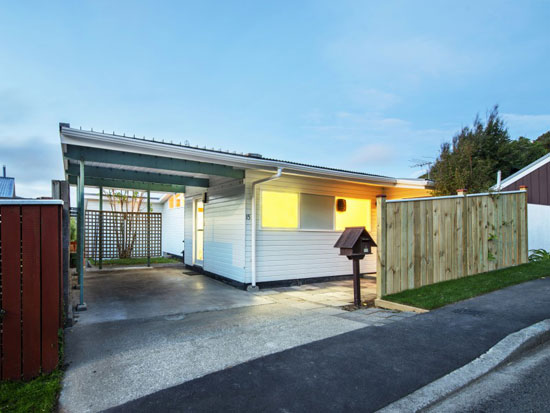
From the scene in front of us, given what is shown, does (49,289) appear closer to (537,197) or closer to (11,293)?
(11,293)

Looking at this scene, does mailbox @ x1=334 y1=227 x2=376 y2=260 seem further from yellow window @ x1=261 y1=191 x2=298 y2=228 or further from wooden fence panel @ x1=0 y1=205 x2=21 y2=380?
wooden fence panel @ x1=0 y1=205 x2=21 y2=380

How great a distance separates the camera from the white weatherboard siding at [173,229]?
13.8 m

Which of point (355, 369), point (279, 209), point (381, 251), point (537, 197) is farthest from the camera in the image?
point (537, 197)

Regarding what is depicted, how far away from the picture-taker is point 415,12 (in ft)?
32.6

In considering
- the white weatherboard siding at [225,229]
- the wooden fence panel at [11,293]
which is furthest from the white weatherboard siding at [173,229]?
the wooden fence panel at [11,293]

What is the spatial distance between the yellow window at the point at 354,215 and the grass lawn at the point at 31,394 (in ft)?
23.9

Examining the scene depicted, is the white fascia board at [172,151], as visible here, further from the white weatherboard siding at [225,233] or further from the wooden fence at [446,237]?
the wooden fence at [446,237]

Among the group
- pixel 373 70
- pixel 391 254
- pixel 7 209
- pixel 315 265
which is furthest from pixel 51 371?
pixel 373 70

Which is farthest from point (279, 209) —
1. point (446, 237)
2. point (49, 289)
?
point (49, 289)

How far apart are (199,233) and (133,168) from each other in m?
3.54

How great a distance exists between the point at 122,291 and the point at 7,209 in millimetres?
4736

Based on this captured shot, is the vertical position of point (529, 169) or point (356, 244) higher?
point (529, 169)

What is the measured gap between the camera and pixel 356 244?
5.74 meters

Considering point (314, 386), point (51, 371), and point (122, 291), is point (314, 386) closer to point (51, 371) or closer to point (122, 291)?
point (51, 371)
